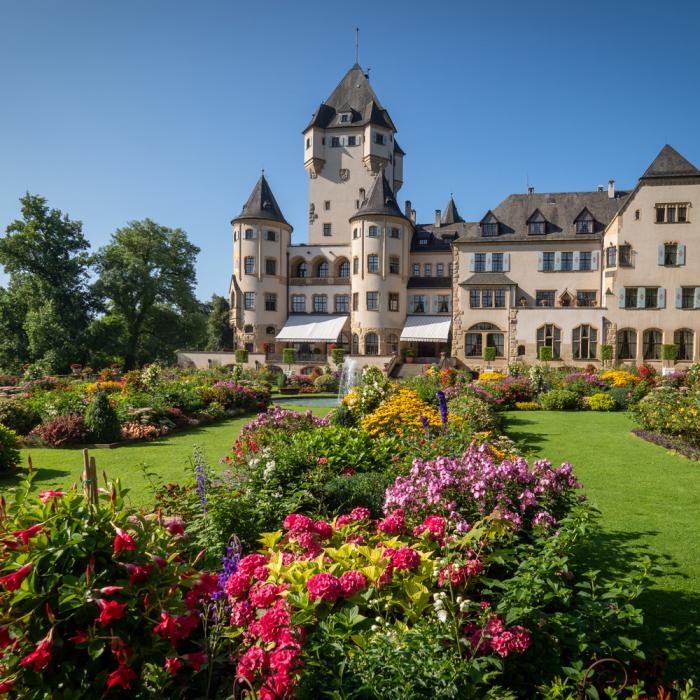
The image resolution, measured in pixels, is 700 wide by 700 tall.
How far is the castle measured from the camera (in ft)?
112

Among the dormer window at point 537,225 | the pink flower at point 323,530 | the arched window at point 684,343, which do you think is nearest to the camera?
the pink flower at point 323,530

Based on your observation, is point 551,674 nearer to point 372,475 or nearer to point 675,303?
point 372,475

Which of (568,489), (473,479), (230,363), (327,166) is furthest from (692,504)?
(327,166)

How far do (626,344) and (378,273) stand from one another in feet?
61.5

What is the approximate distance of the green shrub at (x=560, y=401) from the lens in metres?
19.3

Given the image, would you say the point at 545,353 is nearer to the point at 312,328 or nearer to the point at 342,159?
the point at 312,328

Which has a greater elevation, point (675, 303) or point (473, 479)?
point (675, 303)

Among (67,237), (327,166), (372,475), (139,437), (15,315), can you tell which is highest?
(327,166)

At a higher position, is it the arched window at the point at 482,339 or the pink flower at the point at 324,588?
the arched window at the point at 482,339

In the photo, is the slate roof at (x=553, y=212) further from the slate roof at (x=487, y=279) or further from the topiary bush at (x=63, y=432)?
the topiary bush at (x=63, y=432)

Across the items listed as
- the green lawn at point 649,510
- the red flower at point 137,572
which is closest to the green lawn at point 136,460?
the red flower at point 137,572

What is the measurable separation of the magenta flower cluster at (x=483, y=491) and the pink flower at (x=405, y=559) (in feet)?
2.72

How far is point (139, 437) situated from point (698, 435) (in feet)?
45.2

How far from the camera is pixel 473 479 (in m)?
4.65
